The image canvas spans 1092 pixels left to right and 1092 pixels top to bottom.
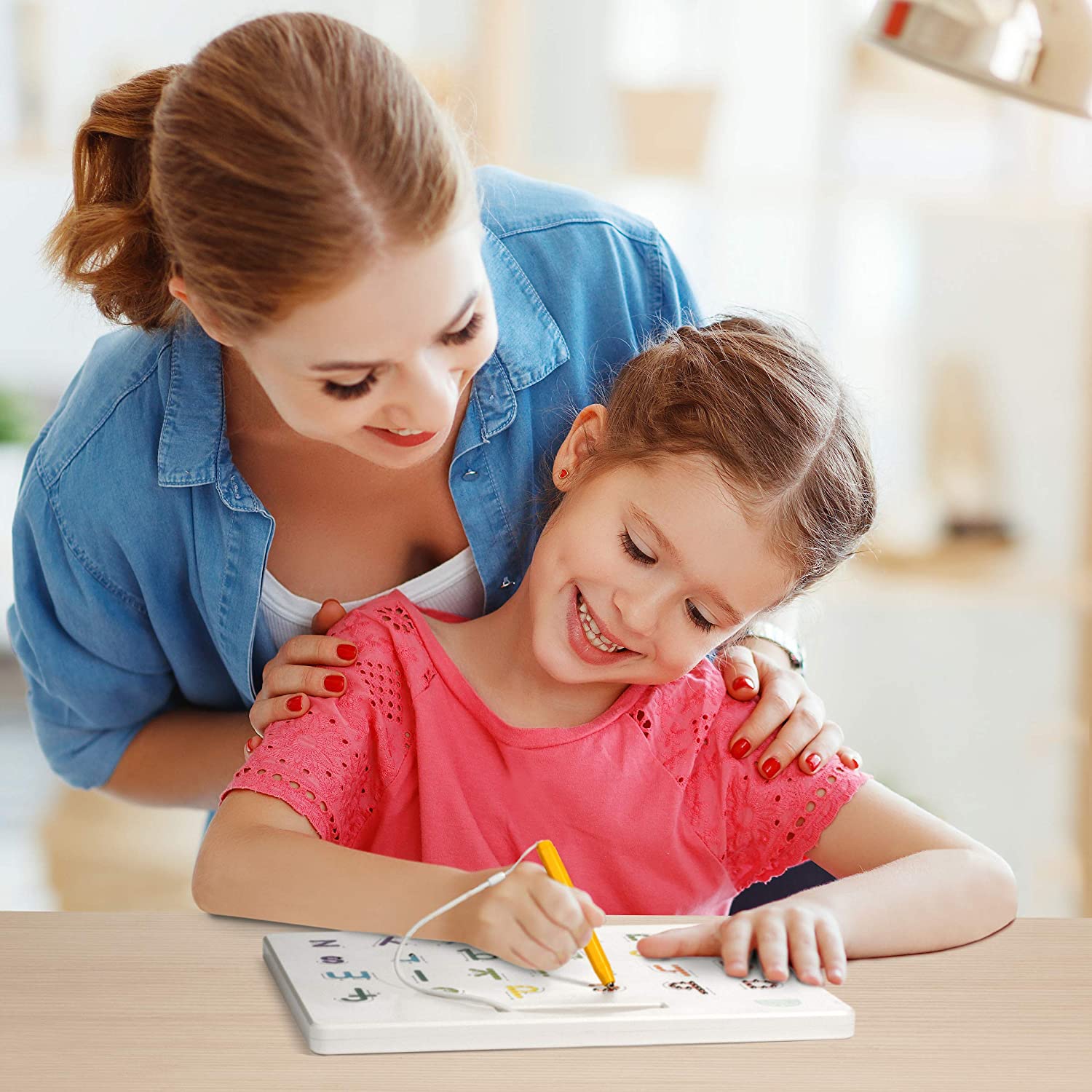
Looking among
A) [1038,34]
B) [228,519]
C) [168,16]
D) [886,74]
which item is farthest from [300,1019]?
[168,16]

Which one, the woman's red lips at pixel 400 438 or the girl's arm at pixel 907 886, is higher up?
the woman's red lips at pixel 400 438

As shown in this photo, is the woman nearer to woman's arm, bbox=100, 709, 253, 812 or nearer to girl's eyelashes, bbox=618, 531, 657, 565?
woman's arm, bbox=100, 709, 253, 812

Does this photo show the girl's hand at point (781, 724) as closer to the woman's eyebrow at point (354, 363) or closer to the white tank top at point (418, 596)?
the white tank top at point (418, 596)

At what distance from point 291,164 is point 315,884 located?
472mm

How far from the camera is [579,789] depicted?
3.80 feet

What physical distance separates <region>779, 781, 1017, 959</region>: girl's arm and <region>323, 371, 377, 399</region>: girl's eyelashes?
44cm

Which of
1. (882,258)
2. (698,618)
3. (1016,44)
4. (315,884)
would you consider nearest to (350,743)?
(315,884)

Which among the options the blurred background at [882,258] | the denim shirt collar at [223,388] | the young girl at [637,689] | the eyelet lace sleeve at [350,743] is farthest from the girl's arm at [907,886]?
the blurred background at [882,258]

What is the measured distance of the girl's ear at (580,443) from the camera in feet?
3.97

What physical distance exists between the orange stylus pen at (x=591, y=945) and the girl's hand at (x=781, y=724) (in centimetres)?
31

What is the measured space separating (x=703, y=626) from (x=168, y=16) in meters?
2.22

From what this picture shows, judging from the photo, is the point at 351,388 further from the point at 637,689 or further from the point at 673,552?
the point at 637,689

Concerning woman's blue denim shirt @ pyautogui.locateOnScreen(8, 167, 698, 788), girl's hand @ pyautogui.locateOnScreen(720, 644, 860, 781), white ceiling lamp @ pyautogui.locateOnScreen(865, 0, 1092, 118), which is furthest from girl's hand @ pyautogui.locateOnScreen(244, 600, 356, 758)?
white ceiling lamp @ pyautogui.locateOnScreen(865, 0, 1092, 118)

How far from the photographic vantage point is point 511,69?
8.38 ft
